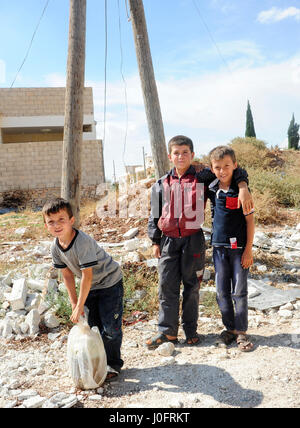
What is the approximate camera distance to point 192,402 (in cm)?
225

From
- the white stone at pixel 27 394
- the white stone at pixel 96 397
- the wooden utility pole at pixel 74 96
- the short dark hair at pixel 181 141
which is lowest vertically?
the white stone at pixel 27 394

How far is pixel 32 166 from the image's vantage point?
1691cm

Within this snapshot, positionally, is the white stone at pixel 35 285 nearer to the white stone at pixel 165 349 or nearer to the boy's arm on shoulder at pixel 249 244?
the white stone at pixel 165 349

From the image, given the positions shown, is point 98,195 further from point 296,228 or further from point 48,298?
point 48,298

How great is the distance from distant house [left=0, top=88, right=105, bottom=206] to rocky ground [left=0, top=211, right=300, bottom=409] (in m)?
12.7

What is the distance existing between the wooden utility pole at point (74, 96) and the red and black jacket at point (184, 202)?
1.82 meters

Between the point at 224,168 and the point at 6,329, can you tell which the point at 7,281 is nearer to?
the point at 6,329

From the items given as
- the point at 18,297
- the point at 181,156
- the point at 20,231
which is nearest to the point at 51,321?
the point at 18,297

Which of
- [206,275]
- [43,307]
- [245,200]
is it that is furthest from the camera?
[206,275]

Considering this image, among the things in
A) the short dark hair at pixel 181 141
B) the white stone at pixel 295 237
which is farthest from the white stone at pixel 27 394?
the white stone at pixel 295 237

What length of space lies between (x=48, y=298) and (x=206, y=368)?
6.41 ft

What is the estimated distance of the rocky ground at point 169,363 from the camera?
2.32m

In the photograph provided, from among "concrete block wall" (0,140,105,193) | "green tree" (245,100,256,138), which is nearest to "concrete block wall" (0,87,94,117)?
"concrete block wall" (0,140,105,193)

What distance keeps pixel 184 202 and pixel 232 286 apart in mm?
783
